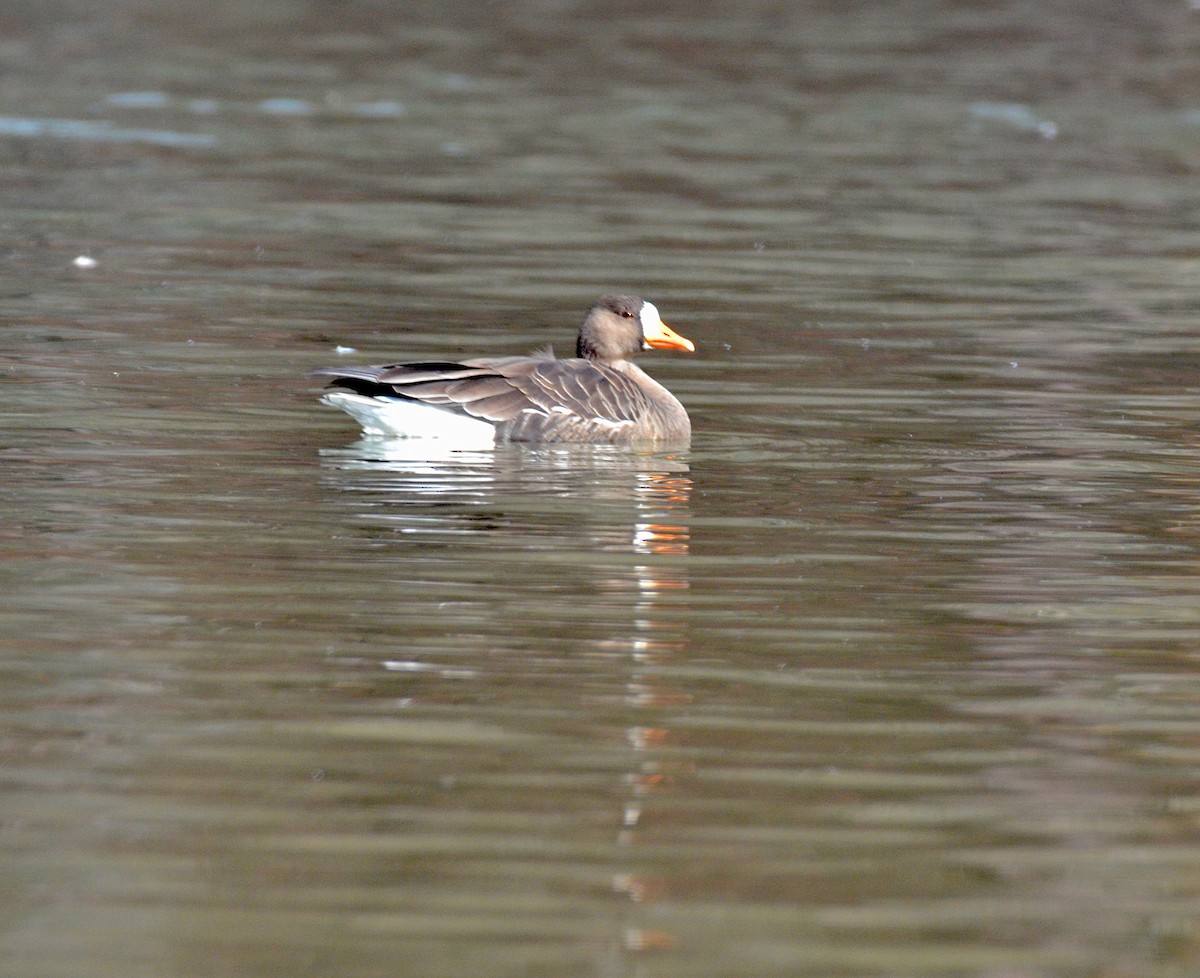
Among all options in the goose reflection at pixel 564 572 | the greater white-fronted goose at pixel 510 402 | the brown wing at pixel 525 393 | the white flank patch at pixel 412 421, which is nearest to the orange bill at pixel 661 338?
the greater white-fronted goose at pixel 510 402

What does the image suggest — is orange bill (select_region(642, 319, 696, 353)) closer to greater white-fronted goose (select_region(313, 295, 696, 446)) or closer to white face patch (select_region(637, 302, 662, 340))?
white face patch (select_region(637, 302, 662, 340))

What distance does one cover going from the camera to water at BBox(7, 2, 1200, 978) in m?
6.04

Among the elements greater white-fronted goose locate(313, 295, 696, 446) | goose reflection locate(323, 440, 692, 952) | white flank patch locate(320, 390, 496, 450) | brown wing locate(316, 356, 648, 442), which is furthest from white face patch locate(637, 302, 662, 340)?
white flank patch locate(320, 390, 496, 450)

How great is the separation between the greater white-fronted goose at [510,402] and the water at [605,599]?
8.5 inches

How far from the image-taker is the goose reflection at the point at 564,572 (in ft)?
24.1

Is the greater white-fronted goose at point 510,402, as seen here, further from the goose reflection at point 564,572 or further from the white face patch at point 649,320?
the white face patch at point 649,320

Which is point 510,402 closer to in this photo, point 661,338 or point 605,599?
point 661,338

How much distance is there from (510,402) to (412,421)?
541 mm

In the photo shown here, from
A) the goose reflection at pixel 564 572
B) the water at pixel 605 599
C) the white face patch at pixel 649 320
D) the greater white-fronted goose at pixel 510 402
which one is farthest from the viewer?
the white face patch at pixel 649 320

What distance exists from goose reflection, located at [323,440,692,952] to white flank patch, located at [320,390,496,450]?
116mm

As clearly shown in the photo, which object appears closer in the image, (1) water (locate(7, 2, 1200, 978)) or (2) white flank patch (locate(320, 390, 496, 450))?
(1) water (locate(7, 2, 1200, 978))

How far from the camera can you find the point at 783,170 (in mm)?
27062

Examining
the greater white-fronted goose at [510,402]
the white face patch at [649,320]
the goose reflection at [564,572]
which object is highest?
the white face patch at [649,320]

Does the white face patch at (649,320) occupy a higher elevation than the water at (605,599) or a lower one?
higher
